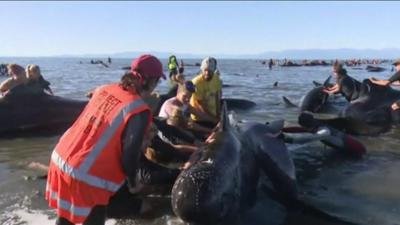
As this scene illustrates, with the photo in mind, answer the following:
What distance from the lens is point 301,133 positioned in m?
11.6

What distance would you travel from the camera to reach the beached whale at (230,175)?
5848 mm

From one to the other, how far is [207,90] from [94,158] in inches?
277

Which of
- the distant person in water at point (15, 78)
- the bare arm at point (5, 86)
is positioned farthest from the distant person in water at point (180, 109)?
the bare arm at point (5, 86)

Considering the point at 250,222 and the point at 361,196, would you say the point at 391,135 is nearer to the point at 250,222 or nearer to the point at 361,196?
the point at 361,196

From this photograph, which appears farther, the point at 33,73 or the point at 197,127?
the point at 33,73

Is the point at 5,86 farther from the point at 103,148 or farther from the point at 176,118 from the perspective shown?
the point at 103,148

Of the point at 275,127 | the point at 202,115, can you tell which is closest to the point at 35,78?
the point at 202,115

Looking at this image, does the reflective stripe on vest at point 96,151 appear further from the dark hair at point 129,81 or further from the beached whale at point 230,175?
the beached whale at point 230,175

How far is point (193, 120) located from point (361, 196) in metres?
3.59

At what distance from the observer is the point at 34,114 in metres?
15.0

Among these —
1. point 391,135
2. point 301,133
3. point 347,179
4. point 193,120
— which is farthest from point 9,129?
point 391,135

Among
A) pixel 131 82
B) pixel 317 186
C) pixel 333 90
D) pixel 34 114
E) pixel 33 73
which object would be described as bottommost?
pixel 317 186

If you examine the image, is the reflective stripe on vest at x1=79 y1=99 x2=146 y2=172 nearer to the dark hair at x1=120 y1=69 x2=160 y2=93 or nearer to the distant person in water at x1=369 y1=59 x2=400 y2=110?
the dark hair at x1=120 y1=69 x2=160 y2=93

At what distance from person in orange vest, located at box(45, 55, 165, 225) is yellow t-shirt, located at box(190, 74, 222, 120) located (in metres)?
6.62
